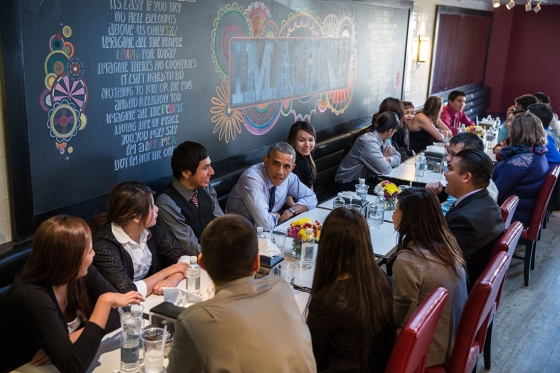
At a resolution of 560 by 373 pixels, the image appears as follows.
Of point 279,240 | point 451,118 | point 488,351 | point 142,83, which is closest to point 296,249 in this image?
point 279,240

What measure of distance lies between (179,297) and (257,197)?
1714 millimetres

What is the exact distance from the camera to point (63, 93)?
3.54 meters

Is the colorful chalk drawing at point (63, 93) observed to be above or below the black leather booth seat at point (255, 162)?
above

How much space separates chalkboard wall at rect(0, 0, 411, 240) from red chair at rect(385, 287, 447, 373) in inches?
89.8

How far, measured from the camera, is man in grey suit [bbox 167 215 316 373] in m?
1.71

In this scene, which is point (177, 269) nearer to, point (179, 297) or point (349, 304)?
point (179, 297)

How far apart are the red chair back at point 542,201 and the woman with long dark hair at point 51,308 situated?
12.1ft

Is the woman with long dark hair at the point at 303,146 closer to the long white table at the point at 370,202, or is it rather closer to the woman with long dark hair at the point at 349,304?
the long white table at the point at 370,202

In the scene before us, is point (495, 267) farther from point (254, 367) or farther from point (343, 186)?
point (343, 186)

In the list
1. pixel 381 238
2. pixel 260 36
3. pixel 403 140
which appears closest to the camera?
pixel 381 238

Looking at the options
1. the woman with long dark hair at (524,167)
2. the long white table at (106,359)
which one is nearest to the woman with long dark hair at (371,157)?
the woman with long dark hair at (524,167)

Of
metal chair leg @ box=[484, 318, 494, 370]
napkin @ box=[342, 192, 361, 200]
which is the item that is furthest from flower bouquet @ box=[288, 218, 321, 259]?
metal chair leg @ box=[484, 318, 494, 370]

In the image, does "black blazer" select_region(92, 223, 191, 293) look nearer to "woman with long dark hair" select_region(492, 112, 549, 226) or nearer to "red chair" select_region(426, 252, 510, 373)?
"red chair" select_region(426, 252, 510, 373)

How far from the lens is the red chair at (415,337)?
2166 mm
